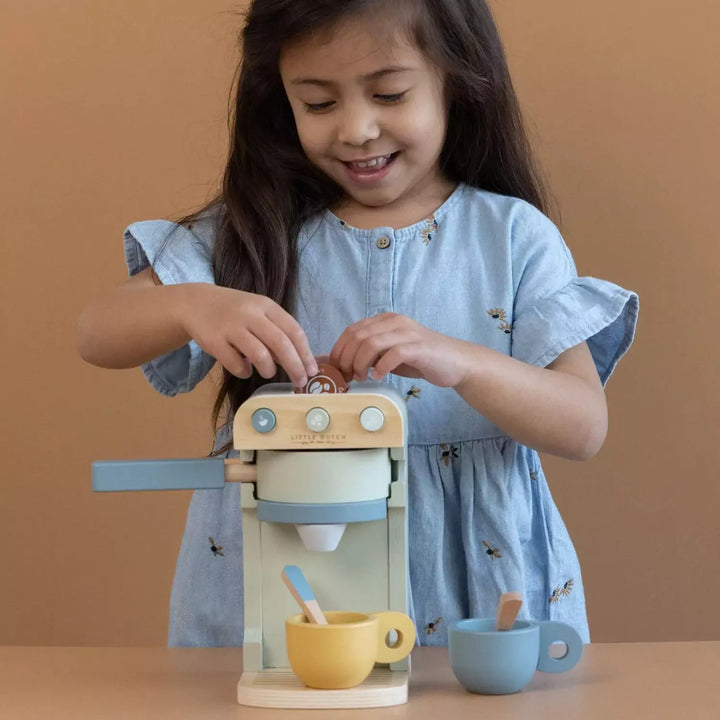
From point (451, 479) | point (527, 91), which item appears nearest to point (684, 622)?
point (451, 479)

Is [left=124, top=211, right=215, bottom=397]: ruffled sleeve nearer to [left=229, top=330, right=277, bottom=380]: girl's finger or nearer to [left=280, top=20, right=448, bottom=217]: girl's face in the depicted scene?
[left=280, top=20, right=448, bottom=217]: girl's face

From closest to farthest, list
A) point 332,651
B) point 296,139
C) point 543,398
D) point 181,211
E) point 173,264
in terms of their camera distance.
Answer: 1. point 332,651
2. point 543,398
3. point 173,264
4. point 296,139
5. point 181,211

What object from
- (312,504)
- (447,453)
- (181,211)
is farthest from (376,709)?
(181,211)

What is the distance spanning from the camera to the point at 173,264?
45.2 inches

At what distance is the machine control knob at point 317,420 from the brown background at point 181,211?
0.77 metres

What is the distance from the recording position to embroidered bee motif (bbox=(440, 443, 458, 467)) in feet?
3.71

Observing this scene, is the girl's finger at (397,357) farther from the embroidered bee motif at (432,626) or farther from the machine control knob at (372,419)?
the embroidered bee motif at (432,626)

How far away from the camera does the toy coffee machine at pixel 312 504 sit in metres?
0.81

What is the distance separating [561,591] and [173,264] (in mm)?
482

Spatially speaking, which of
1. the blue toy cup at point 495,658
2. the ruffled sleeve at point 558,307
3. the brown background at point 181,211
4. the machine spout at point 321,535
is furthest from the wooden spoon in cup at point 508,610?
the brown background at point 181,211

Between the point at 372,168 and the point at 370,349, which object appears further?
the point at 372,168

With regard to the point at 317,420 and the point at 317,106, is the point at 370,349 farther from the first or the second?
the point at 317,106

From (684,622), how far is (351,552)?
2.63 ft

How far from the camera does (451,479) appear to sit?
113 cm
